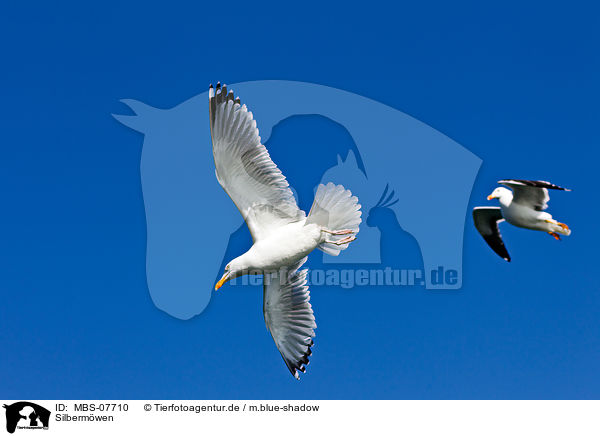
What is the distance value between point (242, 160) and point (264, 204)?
0.38 metres

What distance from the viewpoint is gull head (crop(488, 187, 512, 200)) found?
6.50m

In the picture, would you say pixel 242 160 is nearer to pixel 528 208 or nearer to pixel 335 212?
pixel 335 212

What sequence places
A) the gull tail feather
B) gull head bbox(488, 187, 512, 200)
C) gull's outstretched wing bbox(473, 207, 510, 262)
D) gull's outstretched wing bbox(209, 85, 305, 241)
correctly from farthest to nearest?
gull's outstretched wing bbox(473, 207, 510, 262) < gull head bbox(488, 187, 512, 200) < the gull tail feather < gull's outstretched wing bbox(209, 85, 305, 241)

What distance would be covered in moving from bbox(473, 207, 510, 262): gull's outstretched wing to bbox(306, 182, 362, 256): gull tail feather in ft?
5.71

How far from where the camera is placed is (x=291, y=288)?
670cm

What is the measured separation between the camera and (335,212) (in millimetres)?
6082

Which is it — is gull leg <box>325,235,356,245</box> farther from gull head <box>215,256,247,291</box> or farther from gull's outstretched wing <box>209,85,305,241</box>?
gull head <box>215,256,247,291</box>

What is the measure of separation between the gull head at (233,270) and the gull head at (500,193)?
1962 millimetres

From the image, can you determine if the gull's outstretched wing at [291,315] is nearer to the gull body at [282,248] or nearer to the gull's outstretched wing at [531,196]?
the gull body at [282,248]

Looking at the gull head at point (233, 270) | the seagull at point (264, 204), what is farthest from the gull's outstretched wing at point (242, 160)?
the gull head at point (233, 270)

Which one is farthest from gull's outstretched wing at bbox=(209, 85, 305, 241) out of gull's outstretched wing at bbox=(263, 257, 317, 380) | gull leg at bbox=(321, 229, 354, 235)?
gull's outstretched wing at bbox=(263, 257, 317, 380)
